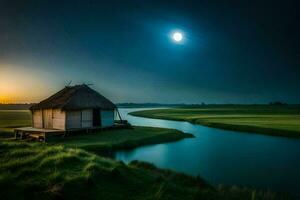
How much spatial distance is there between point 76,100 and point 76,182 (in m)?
25.5

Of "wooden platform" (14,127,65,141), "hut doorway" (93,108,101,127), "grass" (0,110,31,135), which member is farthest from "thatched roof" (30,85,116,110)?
"grass" (0,110,31,135)

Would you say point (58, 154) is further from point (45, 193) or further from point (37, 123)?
point (37, 123)

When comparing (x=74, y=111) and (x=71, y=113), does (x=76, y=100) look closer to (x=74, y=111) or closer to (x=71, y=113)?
(x=74, y=111)

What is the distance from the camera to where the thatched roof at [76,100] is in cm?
3381

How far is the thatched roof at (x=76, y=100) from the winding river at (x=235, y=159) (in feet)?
34.4

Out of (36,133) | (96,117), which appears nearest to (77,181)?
(36,133)

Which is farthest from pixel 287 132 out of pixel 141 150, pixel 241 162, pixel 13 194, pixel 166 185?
pixel 13 194

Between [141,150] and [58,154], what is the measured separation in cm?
1468

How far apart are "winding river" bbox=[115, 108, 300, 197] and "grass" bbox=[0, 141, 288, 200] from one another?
4165mm

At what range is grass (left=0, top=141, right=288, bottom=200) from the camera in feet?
31.4

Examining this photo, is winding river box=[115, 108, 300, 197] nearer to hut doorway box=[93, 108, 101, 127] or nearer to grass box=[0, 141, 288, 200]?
grass box=[0, 141, 288, 200]

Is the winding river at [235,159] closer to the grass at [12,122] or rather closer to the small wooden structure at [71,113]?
the small wooden structure at [71,113]

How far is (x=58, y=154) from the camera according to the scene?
1327cm

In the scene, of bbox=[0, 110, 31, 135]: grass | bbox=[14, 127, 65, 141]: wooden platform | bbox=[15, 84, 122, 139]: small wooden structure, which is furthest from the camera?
bbox=[0, 110, 31, 135]: grass
